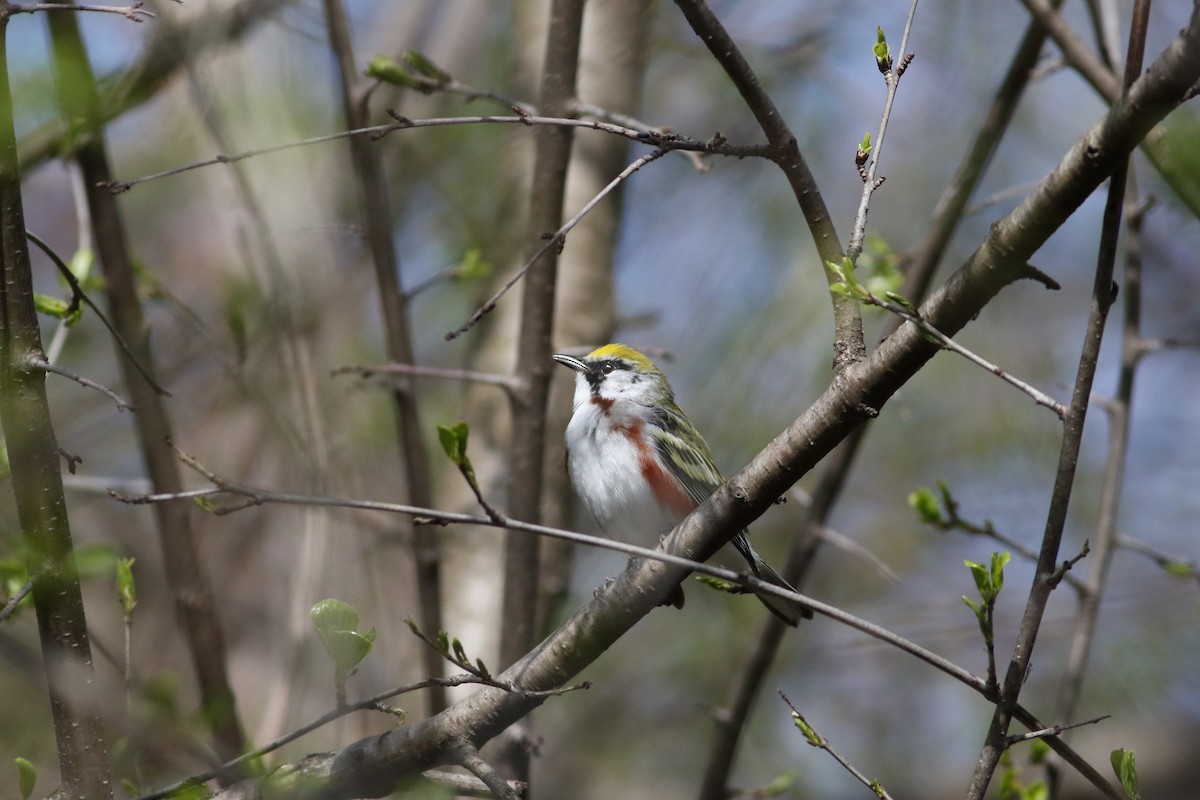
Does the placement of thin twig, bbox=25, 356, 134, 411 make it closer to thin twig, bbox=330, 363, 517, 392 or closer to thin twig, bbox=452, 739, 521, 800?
thin twig, bbox=452, 739, 521, 800

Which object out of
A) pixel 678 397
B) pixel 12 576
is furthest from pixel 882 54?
pixel 678 397

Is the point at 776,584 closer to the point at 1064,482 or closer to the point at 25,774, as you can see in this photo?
the point at 1064,482

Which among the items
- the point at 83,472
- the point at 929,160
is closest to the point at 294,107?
the point at 83,472

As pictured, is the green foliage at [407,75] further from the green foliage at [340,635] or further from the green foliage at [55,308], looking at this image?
the green foliage at [340,635]

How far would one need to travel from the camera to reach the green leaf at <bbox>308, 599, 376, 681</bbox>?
2.12 meters

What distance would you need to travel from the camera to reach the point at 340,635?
6.97 ft

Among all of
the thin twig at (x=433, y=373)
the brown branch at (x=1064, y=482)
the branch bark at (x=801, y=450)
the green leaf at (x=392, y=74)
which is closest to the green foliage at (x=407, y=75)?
the green leaf at (x=392, y=74)

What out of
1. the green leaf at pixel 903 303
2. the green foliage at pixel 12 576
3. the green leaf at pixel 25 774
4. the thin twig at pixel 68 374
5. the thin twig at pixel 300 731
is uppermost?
the green leaf at pixel 903 303

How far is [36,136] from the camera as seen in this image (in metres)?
4.44

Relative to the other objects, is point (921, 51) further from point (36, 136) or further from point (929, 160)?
point (36, 136)

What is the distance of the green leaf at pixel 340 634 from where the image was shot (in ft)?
6.97

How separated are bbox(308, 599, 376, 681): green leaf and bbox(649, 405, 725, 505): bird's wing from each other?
2.31 m

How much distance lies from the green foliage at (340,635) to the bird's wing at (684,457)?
2.31m

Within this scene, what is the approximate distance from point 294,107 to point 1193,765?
6230mm
